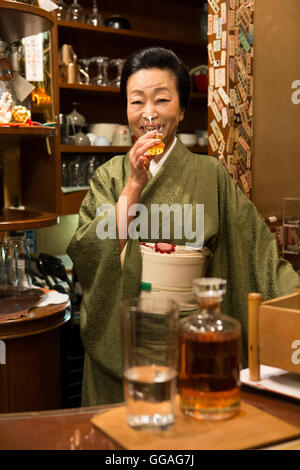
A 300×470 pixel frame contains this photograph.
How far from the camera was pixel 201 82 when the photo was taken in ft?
14.0

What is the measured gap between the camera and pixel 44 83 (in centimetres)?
297

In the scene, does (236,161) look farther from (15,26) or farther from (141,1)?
(141,1)

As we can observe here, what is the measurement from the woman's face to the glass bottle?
1.08m

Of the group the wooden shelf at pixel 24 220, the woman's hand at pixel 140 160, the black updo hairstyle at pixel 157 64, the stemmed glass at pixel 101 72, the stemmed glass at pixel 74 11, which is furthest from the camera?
the stemmed glass at pixel 101 72

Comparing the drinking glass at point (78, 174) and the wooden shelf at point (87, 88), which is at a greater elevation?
the wooden shelf at point (87, 88)

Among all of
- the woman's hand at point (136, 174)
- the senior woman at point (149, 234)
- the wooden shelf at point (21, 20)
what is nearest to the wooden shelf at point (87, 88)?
the wooden shelf at point (21, 20)

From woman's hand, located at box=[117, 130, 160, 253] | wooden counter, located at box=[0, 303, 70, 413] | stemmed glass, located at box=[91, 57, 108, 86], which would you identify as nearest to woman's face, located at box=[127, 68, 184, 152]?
woman's hand, located at box=[117, 130, 160, 253]

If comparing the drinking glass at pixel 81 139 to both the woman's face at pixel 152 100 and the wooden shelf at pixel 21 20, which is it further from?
the woman's face at pixel 152 100

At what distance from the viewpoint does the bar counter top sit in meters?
0.97

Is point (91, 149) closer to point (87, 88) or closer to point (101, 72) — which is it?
point (87, 88)

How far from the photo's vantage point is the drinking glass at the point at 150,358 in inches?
36.5

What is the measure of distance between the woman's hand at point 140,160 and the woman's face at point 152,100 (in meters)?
0.14

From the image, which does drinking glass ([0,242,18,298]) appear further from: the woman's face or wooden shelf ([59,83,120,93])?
wooden shelf ([59,83,120,93])

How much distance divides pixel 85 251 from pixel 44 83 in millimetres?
1334
